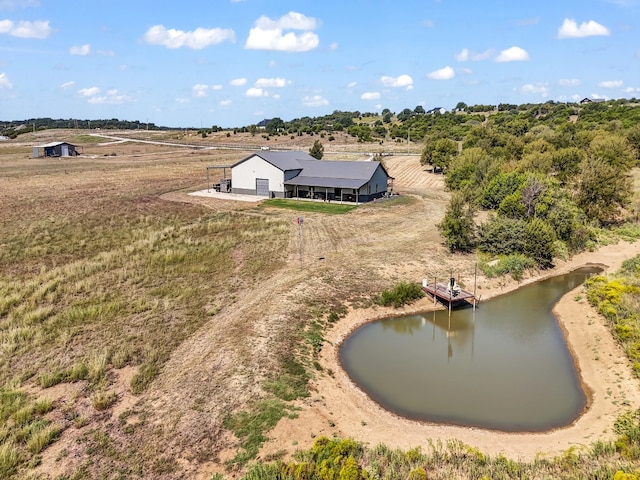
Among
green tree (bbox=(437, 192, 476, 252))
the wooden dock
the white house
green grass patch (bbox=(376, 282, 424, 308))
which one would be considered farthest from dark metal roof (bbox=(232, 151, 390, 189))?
green grass patch (bbox=(376, 282, 424, 308))

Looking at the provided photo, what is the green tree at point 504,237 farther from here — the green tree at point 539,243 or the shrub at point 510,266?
the shrub at point 510,266

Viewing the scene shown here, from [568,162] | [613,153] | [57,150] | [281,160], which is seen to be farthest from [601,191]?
[57,150]

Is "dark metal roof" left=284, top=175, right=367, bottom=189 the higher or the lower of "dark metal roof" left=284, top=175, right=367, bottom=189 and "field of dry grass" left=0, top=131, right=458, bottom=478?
the higher

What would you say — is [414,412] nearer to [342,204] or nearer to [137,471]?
[137,471]

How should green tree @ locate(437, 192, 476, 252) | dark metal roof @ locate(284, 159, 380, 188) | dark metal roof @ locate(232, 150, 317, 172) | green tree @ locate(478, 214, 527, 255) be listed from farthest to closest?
dark metal roof @ locate(232, 150, 317, 172) → dark metal roof @ locate(284, 159, 380, 188) → green tree @ locate(437, 192, 476, 252) → green tree @ locate(478, 214, 527, 255)

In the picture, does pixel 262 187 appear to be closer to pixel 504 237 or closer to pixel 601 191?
pixel 504 237

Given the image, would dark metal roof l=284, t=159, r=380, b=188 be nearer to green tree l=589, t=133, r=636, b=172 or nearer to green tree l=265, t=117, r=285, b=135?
green tree l=589, t=133, r=636, b=172
